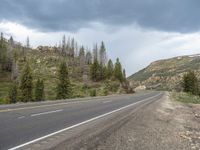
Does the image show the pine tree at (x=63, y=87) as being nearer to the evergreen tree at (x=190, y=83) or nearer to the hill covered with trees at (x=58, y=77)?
the hill covered with trees at (x=58, y=77)

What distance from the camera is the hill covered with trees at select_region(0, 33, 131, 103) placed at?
6219 cm

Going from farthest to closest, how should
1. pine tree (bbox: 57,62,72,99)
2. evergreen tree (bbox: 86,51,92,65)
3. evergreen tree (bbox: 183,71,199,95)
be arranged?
1. evergreen tree (bbox: 86,51,92,65)
2. evergreen tree (bbox: 183,71,199,95)
3. pine tree (bbox: 57,62,72,99)

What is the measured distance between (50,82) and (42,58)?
192ft

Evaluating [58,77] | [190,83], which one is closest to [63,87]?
[58,77]

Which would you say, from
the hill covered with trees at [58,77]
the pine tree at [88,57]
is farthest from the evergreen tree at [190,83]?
the pine tree at [88,57]

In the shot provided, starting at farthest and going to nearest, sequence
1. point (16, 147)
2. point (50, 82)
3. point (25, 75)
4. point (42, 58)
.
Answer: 1. point (42, 58)
2. point (50, 82)
3. point (25, 75)
4. point (16, 147)

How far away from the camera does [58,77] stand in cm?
8444

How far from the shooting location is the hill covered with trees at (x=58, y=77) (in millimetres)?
62188

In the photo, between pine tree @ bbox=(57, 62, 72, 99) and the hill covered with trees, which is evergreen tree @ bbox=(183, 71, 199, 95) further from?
pine tree @ bbox=(57, 62, 72, 99)

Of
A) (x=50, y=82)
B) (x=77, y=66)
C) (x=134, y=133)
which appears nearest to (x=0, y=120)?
(x=134, y=133)

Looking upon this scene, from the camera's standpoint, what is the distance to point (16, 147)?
8023 mm

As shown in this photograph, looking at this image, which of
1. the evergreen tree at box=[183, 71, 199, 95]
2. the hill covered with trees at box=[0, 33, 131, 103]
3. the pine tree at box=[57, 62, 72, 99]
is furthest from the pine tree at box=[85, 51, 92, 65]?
the pine tree at box=[57, 62, 72, 99]

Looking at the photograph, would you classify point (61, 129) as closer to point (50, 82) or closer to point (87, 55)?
point (50, 82)

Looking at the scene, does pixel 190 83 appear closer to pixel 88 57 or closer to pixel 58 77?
pixel 58 77
